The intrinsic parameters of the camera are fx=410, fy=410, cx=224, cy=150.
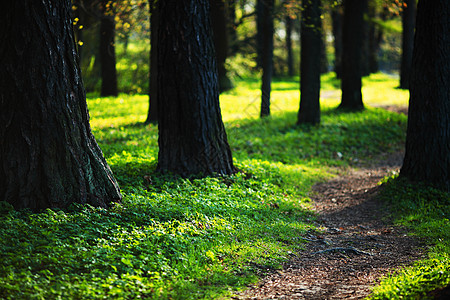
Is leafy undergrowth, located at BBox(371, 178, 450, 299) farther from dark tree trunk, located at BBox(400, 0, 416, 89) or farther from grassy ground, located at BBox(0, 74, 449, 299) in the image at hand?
dark tree trunk, located at BBox(400, 0, 416, 89)

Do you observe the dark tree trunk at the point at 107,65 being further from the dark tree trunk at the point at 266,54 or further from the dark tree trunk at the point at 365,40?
the dark tree trunk at the point at 365,40

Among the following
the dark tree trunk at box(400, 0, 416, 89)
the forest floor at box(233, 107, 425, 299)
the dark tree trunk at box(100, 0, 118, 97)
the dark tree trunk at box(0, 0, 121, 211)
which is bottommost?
the forest floor at box(233, 107, 425, 299)

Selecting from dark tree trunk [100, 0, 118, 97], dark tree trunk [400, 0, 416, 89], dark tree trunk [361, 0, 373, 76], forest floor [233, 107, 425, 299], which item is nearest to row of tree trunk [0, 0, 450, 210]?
forest floor [233, 107, 425, 299]

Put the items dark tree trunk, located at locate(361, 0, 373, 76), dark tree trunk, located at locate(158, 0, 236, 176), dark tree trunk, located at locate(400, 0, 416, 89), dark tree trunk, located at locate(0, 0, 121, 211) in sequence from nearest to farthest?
dark tree trunk, located at locate(0, 0, 121, 211) → dark tree trunk, located at locate(158, 0, 236, 176) → dark tree trunk, located at locate(361, 0, 373, 76) → dark tree trunk, located at locate(400, 0, 416, 89)

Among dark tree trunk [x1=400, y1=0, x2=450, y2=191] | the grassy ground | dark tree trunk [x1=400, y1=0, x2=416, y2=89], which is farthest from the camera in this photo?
dark tree trunk [x1=400, y1=0, x2=416, y2=89]

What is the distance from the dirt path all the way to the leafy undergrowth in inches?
8.2

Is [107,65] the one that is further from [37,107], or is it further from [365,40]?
[365,40]

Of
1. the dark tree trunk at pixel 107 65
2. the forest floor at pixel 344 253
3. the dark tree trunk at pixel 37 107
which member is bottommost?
the forest floor at pixel 344 253

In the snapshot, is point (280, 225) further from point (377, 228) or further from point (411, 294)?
point (411, 294)

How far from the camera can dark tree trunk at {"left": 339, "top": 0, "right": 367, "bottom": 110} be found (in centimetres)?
1645

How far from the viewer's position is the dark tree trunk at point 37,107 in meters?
5.17

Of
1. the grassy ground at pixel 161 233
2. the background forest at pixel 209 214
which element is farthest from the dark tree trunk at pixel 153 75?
the grassy ground at pixel 161 233

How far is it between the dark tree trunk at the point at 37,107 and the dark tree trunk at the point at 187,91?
7.94ft

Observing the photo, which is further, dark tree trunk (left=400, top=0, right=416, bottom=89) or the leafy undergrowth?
dark tree trunk (left=400, top=0, right=416, bottom=89)
